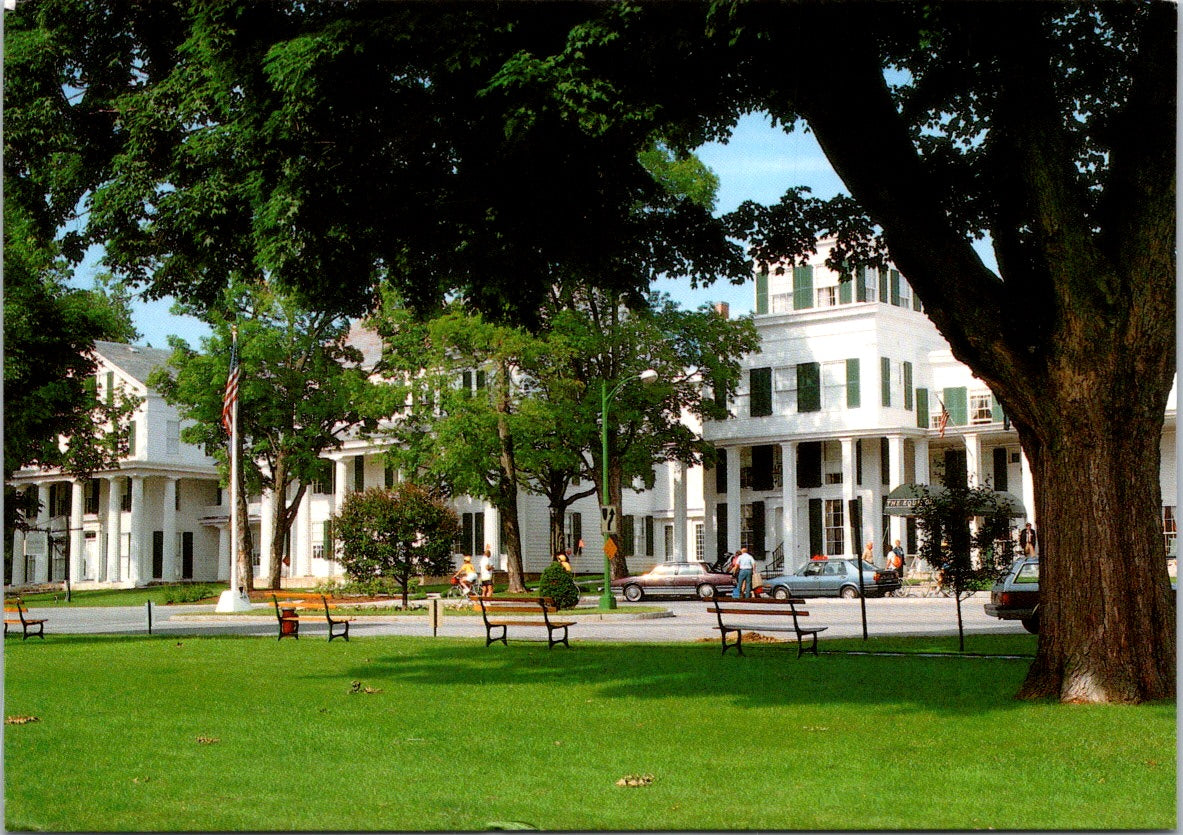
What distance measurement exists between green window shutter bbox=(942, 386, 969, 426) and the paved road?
455 inches

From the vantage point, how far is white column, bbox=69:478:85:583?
2650 inches

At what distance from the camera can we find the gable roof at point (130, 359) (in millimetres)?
61438

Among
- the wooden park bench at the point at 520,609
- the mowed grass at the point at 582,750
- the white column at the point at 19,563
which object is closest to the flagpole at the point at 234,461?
A: the wooden park bench at the point at 520,609

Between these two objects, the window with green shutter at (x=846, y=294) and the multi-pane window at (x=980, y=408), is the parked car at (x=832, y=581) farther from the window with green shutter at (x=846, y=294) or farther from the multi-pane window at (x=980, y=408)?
the window with green shutter at (x=846, y=294)

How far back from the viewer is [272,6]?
37.7ft

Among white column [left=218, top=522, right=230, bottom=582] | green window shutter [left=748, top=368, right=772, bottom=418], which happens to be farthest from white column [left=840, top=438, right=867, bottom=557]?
white column [left=218, top=522, right=230, bottom=582]

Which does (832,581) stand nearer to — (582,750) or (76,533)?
(582,750)

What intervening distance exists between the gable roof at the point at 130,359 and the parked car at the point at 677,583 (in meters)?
27.0

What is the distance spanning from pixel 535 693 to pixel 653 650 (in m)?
6.35

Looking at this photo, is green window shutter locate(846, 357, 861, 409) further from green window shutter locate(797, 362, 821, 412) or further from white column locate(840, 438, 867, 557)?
white column locate(840, 438, 867, 557)

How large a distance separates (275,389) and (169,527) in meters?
21.2

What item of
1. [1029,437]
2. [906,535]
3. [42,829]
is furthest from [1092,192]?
[906,535]

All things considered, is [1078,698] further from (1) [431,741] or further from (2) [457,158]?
(2) [457,158]

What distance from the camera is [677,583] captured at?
145 feet
